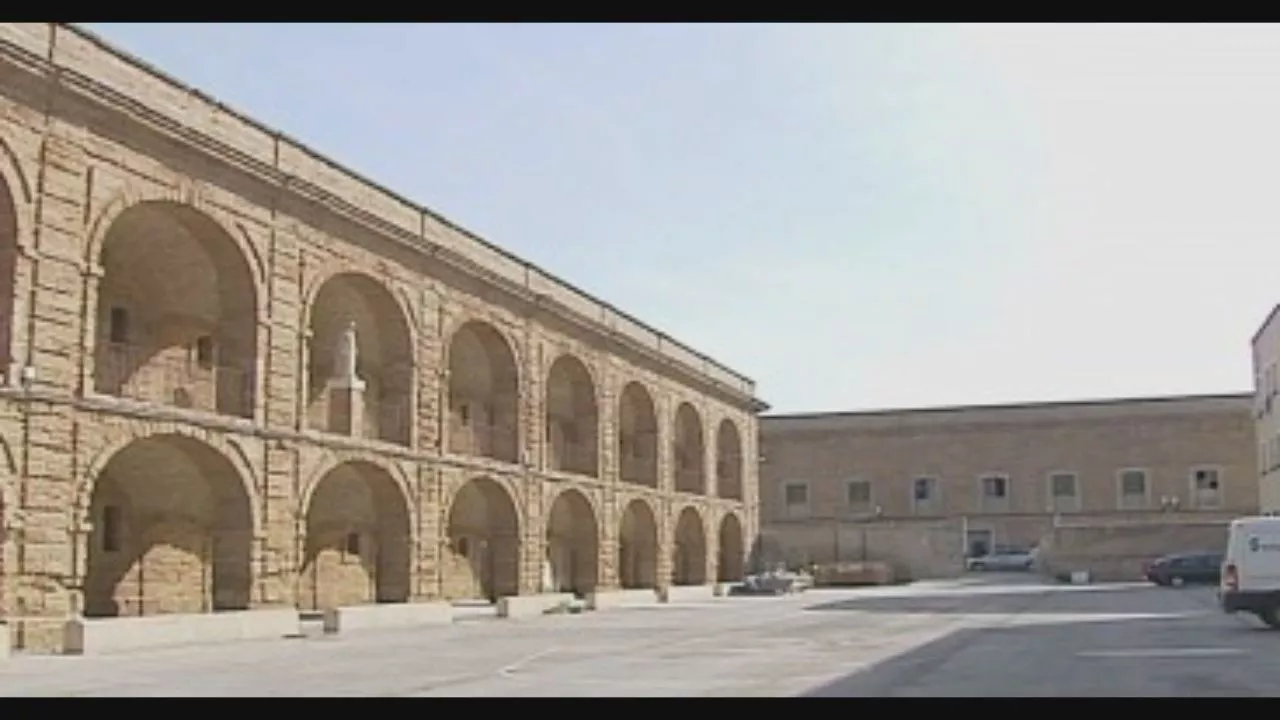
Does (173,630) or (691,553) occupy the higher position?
(691,553)

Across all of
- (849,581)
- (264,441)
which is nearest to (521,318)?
(264,441)

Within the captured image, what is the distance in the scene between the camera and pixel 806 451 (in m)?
74.2

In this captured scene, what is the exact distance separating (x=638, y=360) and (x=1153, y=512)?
32223 mm

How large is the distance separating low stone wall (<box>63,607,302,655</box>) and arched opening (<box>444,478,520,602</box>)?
10005mm

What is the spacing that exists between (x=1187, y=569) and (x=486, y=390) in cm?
2436

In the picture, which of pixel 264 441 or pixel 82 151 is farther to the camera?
pixel 264 441

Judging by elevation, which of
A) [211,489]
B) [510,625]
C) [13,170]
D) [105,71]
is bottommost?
[510,625]

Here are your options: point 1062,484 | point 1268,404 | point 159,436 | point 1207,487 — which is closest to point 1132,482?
point 1062,484

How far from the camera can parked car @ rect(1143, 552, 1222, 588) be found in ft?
159

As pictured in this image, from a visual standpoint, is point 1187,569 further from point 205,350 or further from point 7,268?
point 7,268

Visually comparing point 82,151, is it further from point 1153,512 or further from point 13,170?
point 1153,512

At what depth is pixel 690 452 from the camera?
5559 cm

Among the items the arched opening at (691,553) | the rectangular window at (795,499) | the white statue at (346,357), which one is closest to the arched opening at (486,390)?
the white statue at (346,357)

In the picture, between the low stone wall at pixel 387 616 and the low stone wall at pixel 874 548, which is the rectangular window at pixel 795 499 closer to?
the low stone wall at pixel 874 548
